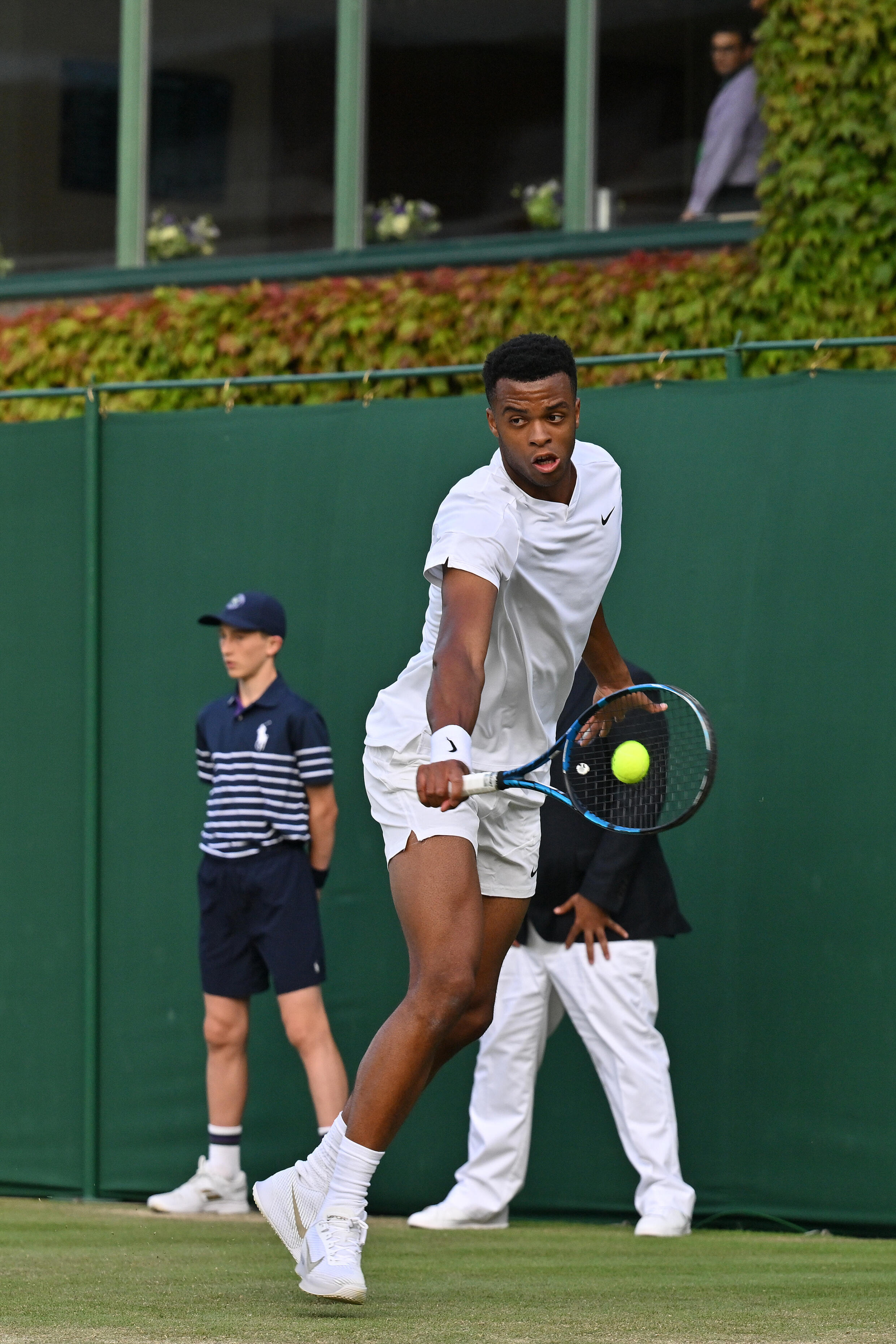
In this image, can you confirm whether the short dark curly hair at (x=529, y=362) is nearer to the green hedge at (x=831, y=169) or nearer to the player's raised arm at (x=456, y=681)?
the player's raised arm at (x=456, y=681)

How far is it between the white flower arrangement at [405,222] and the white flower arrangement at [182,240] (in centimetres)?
93

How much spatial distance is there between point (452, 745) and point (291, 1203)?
1.12 meters

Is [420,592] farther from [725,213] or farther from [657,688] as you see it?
[725,213]

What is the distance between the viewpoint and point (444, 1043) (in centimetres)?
423

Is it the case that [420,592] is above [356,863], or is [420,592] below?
above

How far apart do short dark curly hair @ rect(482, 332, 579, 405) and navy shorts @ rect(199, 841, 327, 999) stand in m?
2.28

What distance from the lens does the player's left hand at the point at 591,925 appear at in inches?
233

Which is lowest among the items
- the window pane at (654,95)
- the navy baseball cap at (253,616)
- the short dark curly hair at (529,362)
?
the navy baseball cap at (253,616)

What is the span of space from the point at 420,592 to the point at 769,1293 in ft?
9.10

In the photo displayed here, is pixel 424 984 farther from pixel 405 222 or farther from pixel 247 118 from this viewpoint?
pixel 247 118

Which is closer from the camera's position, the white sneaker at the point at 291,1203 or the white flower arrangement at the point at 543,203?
the white sneaker at the point at 291,1203

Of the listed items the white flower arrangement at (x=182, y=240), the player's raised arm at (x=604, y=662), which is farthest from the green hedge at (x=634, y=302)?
the player's raised arm at (x=604, y=662)

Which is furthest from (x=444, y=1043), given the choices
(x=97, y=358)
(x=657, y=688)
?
(x=97, y=358)

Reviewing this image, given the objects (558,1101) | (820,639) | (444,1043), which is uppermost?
(820,639)
